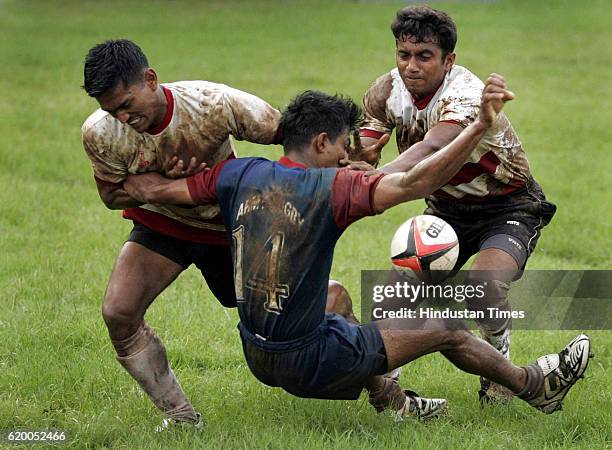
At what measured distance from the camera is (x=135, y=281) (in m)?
6.42

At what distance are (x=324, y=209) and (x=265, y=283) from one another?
1.65ft

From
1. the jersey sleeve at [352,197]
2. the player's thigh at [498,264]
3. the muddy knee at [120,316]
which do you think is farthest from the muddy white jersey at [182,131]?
the player's thigh at [498,264]

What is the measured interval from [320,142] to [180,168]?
2.86 ft

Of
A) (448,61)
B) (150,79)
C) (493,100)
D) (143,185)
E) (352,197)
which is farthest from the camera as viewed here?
(448,61)

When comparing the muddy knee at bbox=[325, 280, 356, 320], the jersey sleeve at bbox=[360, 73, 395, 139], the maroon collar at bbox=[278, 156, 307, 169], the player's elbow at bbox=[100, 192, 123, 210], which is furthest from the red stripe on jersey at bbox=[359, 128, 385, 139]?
the player's elbow at bbox=[100, 192, 123, 210]

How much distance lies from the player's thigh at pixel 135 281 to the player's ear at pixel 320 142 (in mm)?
1308

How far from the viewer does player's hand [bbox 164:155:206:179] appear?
621 centimetres

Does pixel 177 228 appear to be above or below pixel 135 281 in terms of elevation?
above

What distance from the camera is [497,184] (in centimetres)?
725

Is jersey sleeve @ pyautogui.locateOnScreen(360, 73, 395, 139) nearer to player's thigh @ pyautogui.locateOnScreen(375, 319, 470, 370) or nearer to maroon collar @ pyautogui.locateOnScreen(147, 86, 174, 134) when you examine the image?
maroon collar @ pyautogui.locateOnScreen(147, 86, 174, 134)

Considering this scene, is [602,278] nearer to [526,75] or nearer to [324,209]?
[324,209]

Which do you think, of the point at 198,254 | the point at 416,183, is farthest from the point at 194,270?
the point at 416,183

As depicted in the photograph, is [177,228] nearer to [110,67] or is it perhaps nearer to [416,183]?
[110,67]

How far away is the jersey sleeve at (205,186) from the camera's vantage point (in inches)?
234
